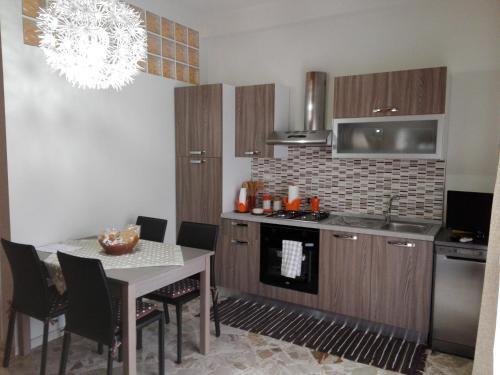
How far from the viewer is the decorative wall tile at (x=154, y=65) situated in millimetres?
3803

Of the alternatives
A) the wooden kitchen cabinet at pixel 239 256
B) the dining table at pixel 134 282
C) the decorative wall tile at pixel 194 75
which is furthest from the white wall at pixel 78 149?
the wooden kitchen cabinet at pixel 239 256

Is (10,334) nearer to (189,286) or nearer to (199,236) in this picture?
(189,286)

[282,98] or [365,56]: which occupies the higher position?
[365,56]

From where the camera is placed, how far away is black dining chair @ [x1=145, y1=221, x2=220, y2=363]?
275 cm

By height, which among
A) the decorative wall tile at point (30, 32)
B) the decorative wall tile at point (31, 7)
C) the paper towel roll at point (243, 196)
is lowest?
the paper towel roll at point (243, 196)

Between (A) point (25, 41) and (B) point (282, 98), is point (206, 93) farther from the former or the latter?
(A) point (25, 41)

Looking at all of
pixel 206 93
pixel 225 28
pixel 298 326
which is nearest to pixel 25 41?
pixel 206 93

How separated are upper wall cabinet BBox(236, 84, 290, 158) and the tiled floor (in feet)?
5.72

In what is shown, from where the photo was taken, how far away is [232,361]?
2.78m

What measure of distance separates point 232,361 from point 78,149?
201 centimetres

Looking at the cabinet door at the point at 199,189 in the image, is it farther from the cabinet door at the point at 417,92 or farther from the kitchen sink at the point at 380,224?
the cabinet door at the point at 417,92

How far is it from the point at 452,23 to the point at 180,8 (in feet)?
8.47

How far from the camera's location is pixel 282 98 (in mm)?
3873

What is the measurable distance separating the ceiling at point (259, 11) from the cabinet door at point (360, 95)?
77 centimetres
